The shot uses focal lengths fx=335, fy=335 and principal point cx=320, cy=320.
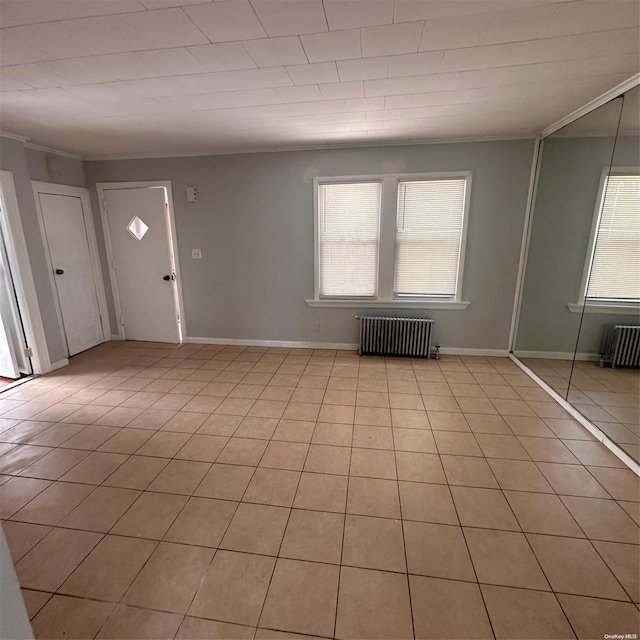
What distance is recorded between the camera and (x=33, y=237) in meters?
3.63

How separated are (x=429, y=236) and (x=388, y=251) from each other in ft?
1.64

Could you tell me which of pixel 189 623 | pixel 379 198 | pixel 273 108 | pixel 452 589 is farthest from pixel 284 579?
pixel 379 198

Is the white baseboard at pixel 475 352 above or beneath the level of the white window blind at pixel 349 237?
beneath

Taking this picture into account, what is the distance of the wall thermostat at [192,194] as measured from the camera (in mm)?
4211

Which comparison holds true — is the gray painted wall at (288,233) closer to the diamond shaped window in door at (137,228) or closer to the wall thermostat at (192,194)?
the wall thermostat at (192,194)

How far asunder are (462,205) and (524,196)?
651mm

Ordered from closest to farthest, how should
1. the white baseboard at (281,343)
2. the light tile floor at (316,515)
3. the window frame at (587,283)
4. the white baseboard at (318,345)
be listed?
the light tile floor at (316,515) < the window frame at (587,283) < the white baseboard at (318,345) < the white baseboard at (281,343)

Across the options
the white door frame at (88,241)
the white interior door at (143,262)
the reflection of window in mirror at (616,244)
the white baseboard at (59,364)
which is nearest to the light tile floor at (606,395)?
the reflection of window in mirror at (616,244)

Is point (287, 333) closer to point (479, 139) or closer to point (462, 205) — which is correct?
point (462, 205)

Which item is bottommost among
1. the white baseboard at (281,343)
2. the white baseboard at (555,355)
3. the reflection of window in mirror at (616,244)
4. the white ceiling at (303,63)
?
the white baseboard at (281,343)

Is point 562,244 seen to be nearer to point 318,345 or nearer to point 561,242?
point 561,242

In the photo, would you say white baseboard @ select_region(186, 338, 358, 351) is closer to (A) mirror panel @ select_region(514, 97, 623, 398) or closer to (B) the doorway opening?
(B) the doorway opening

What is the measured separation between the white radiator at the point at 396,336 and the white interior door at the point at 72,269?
3.67m

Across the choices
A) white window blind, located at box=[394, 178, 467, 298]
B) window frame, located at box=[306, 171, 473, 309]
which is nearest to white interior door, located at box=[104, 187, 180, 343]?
window frame, located at box=[306, 171, 473, 309]
